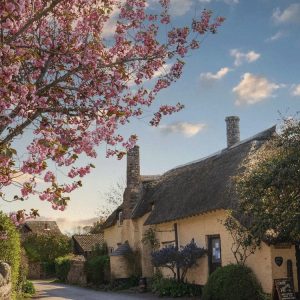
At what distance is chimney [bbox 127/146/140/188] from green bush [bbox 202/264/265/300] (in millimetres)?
12973

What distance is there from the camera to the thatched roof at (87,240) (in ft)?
174

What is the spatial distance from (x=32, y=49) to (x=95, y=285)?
80.8 feet

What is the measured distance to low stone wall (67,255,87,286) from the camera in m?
32.8

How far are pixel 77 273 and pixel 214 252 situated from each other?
50.0 ft

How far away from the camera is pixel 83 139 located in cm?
884

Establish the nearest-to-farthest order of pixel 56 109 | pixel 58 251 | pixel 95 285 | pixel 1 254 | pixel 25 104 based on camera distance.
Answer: pixel 25 104
pixel 56 109
pixel 1 254
pixel 95 285
pixel 58 251

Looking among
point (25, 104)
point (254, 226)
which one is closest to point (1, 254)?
point (254, 226)

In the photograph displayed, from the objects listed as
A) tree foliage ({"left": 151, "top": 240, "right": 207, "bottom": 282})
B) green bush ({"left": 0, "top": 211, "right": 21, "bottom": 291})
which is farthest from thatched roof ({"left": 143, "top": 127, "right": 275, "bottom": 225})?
green bush ({"left": 0, "top": 211, "right": 21, "bottom": 291})

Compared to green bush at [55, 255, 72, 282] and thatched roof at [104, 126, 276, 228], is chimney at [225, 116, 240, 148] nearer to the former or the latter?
thatched roof at [104, 126, 276, 228]

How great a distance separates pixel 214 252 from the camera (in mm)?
21422

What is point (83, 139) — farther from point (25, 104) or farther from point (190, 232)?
point (190, 232)

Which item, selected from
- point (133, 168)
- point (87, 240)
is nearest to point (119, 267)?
point (133, 168)

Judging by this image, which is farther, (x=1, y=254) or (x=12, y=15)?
(x=1, y=254)

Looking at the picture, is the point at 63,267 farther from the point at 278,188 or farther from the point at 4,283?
the point at 278,188
